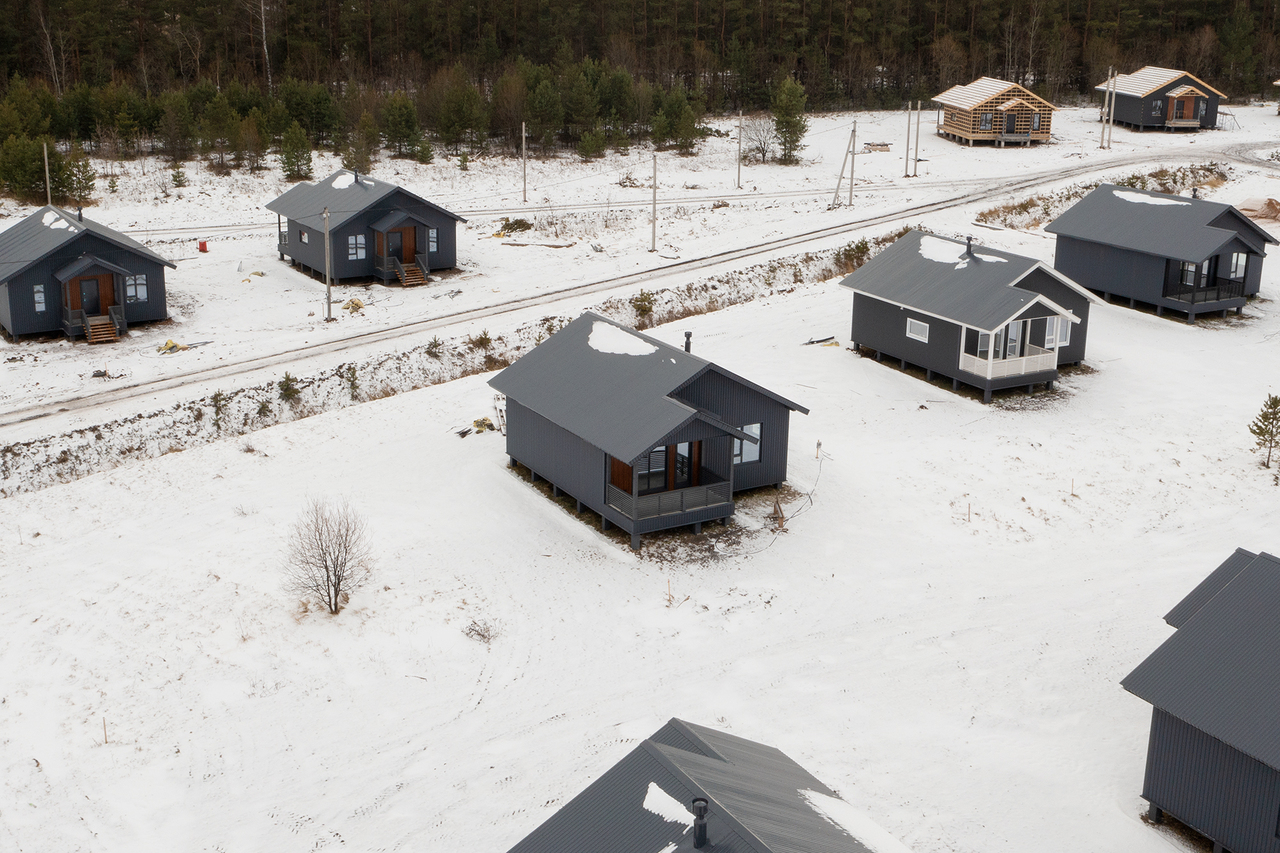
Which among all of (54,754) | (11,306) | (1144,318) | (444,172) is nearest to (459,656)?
(54,754)

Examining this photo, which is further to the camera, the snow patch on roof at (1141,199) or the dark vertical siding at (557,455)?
the snow patch on roof at (1141,199)

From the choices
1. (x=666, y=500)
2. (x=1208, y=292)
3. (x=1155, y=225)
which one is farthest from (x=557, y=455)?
(x=1208, y=292)

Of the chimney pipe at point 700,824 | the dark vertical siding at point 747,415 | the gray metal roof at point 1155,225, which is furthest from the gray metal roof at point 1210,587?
the gray metal roof at point 1155,225

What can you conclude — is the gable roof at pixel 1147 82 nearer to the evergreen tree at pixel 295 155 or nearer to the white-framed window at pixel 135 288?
the evergreen tree at pixel 295 155

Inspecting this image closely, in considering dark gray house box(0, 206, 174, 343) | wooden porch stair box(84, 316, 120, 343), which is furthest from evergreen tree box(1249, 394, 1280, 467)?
wooden porch stair box(84, 316, 120, 343)

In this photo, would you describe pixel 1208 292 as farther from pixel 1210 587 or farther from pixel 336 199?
pixel 336 199
